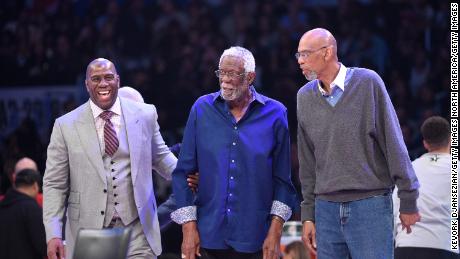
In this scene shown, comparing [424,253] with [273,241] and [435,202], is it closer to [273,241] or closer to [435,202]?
[435,202]

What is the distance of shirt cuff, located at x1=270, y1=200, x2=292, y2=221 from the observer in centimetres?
422

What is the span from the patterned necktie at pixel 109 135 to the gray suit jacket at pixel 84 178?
53 mm

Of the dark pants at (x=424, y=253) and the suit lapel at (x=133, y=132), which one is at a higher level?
the suit lapel at (x=133, y=132)

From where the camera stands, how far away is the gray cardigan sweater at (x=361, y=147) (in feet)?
13.0

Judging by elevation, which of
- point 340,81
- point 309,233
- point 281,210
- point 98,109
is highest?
point 340,81

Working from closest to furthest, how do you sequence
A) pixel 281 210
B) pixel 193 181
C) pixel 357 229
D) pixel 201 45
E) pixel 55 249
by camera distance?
pixel 357 229 → pixel 281 210 → pixel 193 181 → pixel 55 249 → pixel 201 45

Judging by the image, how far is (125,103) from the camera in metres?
4.77

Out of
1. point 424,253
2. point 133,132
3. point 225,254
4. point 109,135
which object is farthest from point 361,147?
point 424,253

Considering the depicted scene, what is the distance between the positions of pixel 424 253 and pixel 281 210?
152cm

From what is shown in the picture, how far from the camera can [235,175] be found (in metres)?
4.24

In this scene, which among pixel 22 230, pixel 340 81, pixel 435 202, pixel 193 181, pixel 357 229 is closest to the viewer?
pixel 357 229

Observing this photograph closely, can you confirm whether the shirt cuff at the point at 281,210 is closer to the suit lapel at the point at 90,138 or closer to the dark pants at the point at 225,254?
the dark pants at the point at 225,254

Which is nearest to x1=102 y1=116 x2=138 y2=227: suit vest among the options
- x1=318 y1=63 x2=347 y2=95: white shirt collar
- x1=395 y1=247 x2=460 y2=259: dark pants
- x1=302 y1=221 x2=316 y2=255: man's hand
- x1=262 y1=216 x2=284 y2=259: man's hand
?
x1=262 y1=216 x2=284 y2=259: man's hand

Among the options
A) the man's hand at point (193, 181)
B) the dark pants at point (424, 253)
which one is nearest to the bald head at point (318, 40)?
the man's hand at point (193, 181)
